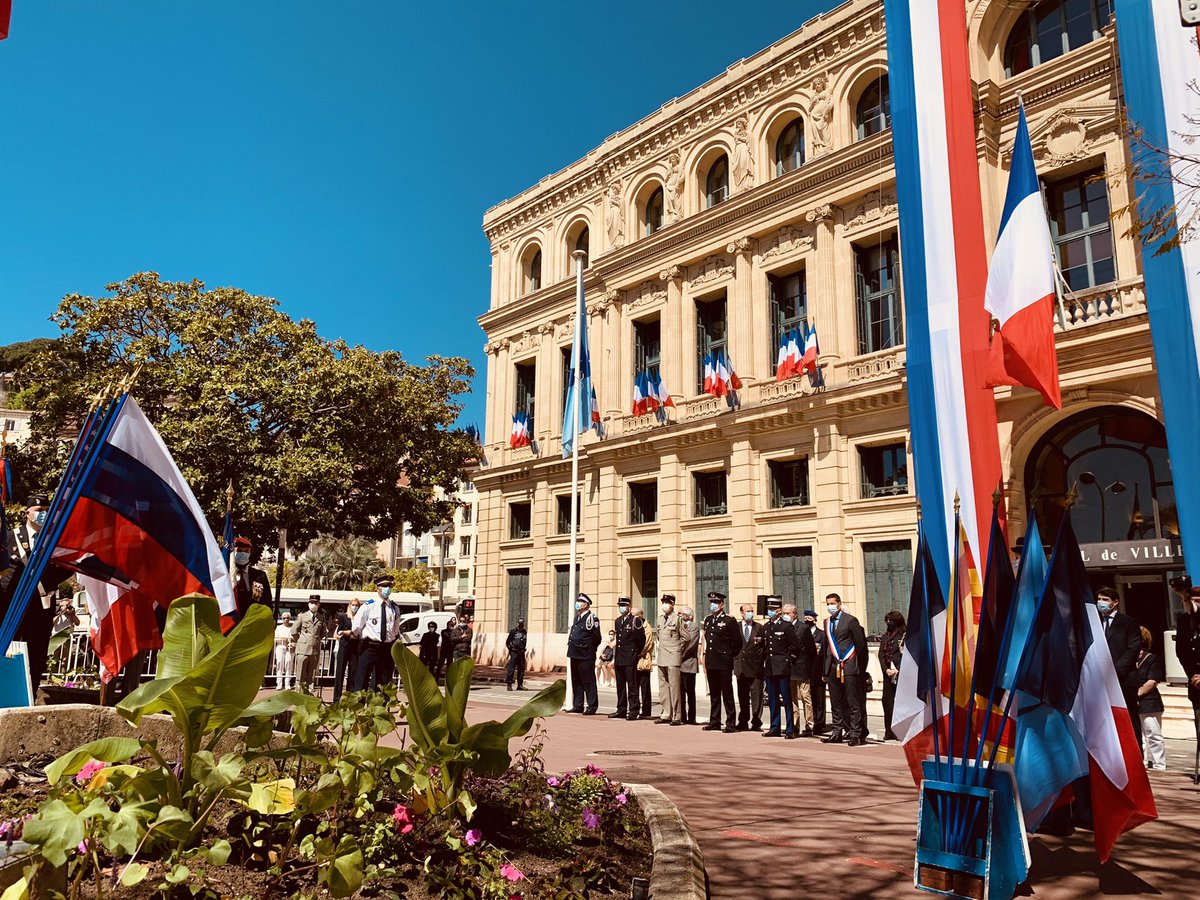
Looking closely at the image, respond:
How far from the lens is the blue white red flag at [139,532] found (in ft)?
18.2

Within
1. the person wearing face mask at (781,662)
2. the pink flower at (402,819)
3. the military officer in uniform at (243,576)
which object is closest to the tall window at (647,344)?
the person wearing face mask at (781,662)

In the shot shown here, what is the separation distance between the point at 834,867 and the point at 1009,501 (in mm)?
15647

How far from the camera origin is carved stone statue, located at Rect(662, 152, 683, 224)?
27.9 m

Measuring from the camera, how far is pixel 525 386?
110 feet

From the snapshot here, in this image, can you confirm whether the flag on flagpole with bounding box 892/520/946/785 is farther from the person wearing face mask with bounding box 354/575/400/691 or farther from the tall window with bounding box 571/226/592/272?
the tall window with bounding box 571/226/592/272

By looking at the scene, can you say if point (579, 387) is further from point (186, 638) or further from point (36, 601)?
point (186, 638)

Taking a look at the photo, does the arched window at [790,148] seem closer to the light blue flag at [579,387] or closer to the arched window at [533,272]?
the light blue flag at [579,387]

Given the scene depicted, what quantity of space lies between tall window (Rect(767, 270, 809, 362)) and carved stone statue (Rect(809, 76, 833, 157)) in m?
3.49

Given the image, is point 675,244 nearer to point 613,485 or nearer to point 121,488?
point 613,485

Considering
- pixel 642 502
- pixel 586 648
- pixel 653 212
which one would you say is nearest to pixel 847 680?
pixel 586 648

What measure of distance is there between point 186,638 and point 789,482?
70.2 feet

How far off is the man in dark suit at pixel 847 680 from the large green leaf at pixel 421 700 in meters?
9.07

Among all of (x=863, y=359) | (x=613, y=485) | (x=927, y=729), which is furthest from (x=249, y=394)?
(x=927, y=729)

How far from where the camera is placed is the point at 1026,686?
466 centimetres
